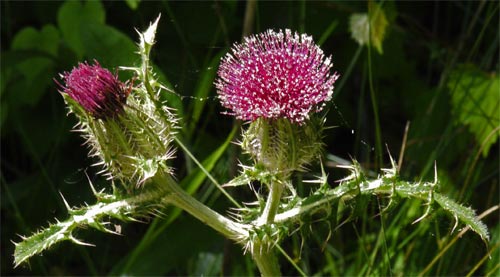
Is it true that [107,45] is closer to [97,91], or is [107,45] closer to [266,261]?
[97,91]

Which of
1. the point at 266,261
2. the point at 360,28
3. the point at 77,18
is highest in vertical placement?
the point at 77,18

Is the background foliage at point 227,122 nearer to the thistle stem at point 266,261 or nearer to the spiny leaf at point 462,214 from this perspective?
the thistle stem at point 266,261

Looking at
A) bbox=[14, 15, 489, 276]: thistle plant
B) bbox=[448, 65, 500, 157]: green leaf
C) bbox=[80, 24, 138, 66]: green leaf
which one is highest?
bbox=[80, 24, 138, 66]: green leaf

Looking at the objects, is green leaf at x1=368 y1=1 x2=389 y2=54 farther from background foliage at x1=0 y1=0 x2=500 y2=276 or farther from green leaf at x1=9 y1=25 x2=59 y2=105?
green leaf at x1=9 y1=25 x2=59 y2=105

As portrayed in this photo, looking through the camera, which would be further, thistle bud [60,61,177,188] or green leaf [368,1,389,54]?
green leaf [368,1,389,54]

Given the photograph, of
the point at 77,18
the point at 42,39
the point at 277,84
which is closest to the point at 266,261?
the point at 277,84

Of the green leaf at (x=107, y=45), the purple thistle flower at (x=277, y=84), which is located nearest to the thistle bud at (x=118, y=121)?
the purple thistle flower at (x=277, y=84)

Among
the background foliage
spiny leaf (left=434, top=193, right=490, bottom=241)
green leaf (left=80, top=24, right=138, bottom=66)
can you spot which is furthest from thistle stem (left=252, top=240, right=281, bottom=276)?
green leaf (left=80, top=24, right=138, bottom=66)
